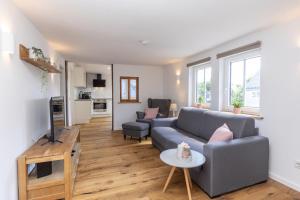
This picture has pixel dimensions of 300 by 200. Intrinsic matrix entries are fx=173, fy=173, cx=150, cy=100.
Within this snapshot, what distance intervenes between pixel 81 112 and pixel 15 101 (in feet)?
17.3

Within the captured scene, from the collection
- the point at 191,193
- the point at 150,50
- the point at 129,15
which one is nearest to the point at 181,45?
the point at 150,50

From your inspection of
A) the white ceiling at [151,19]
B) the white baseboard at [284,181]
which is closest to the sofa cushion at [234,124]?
the white baseboard at [284,181]

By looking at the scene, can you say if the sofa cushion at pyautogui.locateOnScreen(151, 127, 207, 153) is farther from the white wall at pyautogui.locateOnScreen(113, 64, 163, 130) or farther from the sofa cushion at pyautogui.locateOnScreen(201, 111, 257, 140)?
the white wall at pyautogui.locateOnScreen(113, 64, 163, 130)

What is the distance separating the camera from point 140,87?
19.8 feet

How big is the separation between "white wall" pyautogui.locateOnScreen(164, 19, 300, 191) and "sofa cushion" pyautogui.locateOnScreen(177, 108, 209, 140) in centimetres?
101

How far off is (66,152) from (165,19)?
80.0 inches

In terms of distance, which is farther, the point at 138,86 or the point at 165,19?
Result: the point at 138,86

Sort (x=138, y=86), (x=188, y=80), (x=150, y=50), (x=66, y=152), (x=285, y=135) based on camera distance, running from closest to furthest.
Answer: (x=66, y=152) → (x=285, y=135) → (x=150, y=50) → (x=188, y=80) → (x=138, y=86)

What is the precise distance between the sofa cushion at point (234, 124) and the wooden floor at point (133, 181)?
28.2 inches

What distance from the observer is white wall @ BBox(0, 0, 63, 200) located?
1632 millimetres

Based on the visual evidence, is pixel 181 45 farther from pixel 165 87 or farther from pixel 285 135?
pixel 165 87

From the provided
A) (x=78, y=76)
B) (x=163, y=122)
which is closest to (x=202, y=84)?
(x=163, y=122)

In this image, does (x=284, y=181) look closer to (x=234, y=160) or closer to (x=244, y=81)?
(x=234, y=160)

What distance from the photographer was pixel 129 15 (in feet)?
6.97
